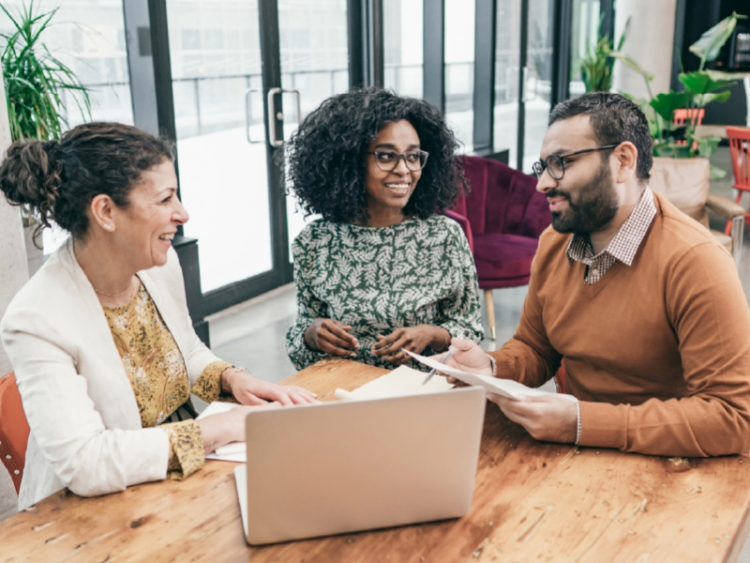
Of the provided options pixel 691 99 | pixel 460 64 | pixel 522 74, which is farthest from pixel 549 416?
pixel 522 74

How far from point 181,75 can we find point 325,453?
3.69 metres

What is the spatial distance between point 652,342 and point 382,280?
2.63ft

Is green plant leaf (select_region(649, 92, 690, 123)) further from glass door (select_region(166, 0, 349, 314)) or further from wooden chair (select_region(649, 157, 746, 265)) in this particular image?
glass door (select_region(166, 0, 349, 314))

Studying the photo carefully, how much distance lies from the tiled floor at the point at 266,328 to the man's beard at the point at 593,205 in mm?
2188

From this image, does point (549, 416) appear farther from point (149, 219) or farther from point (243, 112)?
point (243, 112)

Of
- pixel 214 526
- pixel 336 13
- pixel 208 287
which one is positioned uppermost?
pixel 336 13

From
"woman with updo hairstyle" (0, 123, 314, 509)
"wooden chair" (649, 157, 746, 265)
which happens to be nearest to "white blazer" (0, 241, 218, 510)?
"woman with updo hairstyle" (0, 123, 314, 509)

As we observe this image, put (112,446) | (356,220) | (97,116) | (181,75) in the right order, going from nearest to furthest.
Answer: (112,446) < (356,220) < (97,116) < (181,75)

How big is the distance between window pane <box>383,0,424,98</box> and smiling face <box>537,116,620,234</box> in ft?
13.3

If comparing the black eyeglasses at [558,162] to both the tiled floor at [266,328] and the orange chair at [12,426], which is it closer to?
the orange chair at [12,426]

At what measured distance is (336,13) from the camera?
A: 516 cm

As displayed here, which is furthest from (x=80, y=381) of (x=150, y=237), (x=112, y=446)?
(x=150, y=237)

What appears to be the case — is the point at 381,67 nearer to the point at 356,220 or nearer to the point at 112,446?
the point at 356,220

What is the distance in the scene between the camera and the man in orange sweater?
1.42m
